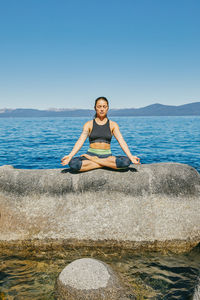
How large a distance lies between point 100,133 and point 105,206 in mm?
1412

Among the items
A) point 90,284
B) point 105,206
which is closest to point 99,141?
point 105,206

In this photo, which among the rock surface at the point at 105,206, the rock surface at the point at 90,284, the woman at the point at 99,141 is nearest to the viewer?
the rock surface at the point at 90,284

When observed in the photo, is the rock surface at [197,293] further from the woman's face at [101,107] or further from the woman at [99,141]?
the woman's face at [101,107]

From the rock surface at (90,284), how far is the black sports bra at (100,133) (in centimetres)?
236

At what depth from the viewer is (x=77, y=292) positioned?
3.33m

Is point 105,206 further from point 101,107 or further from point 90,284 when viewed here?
point 101,107

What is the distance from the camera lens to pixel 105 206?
4750 millimetres

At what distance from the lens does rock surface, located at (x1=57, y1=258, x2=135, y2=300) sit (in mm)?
3334

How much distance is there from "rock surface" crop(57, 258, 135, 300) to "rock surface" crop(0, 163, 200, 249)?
111cm

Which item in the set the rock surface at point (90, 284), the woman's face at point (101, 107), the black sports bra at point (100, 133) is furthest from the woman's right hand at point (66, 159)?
the rock surface at point (90, 284)

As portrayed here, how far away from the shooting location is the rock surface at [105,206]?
465 centimetres

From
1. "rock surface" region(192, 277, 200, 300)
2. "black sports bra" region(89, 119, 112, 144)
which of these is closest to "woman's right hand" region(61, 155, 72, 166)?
"black sports bra" region(89, 119, 112, 144)

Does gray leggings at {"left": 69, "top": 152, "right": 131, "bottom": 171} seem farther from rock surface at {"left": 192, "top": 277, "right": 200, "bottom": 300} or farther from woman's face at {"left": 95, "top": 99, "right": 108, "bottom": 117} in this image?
rock surface at {"left": 192, "top": 277, "right": 200, "bottom": 300}

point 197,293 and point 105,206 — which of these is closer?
point 197,293
